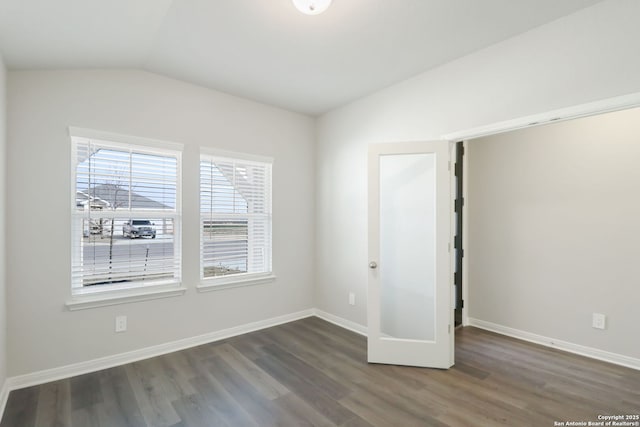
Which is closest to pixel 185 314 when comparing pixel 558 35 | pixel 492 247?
pixel 492 247

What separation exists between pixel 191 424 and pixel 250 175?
256 centimetres

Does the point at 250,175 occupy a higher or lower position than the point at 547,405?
higher

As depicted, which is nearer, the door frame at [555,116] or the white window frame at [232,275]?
the door frame at [555,116]

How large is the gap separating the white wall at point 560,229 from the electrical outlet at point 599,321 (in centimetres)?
4

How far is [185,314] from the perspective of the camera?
326cm

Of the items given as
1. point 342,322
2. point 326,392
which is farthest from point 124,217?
point 342,322

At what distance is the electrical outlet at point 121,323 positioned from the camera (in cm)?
286

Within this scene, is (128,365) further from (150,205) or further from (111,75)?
(111,75)

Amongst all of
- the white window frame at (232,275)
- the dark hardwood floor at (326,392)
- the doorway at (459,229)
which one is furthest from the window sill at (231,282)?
the doorway at (459,229)

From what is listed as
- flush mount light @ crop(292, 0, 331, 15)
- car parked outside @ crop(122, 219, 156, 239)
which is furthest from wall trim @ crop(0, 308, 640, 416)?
flush mount light @ crop(292, 0, 331, 15)

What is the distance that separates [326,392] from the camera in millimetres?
2424

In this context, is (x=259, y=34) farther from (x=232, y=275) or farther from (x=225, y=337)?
(x=225, y=337)

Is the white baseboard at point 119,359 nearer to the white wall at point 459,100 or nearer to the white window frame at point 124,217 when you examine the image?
the white window frame at point 124,217

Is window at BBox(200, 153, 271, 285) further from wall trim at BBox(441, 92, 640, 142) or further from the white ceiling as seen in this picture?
wall trim at BBox(441, 92, 640, 142)
